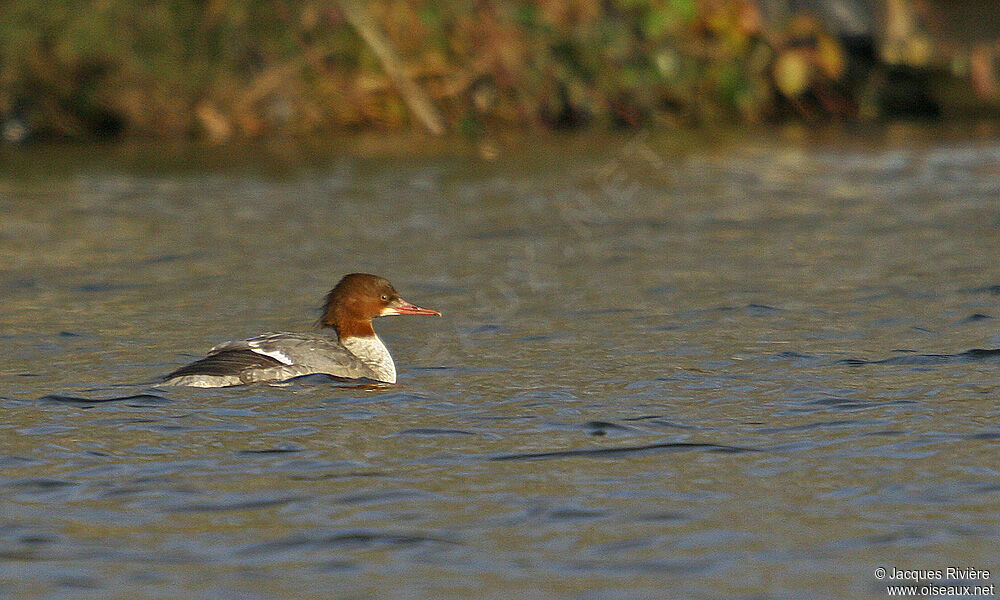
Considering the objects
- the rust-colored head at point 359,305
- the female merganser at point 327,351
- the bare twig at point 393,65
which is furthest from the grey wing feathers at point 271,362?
the bare twig at point 393,65

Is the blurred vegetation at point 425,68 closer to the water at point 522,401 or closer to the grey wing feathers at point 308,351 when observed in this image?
the water at point 522,401

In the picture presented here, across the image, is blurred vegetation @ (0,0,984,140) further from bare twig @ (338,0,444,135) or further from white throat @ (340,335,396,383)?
white throat @ (340,335,396,383)

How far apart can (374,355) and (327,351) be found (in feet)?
0.90

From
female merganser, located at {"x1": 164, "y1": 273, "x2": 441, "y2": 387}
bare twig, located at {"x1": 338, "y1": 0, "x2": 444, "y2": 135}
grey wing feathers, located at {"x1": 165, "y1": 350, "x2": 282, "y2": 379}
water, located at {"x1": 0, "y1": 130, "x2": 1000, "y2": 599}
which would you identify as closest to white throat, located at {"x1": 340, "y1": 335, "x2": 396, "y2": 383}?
female merganser, located at {"x1": 164, "y1": 273, "x2": 441, "y2": 387}

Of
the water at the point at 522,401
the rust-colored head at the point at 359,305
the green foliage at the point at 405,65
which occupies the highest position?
the green foliage at the point at 405,65

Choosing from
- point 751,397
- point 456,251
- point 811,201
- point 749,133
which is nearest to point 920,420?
point 751,397

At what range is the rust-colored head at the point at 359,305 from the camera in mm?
9070

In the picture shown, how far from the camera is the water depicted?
5.53 m

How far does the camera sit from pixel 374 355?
8.77m

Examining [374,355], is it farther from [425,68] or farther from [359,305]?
[425,68]

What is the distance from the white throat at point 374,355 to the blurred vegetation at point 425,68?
1104cm

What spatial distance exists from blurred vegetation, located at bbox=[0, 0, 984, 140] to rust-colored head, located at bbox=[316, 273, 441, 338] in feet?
35.4

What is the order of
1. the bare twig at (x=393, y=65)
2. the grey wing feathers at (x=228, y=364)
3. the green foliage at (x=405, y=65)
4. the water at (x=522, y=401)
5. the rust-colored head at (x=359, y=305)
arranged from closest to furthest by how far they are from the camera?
the water at (x=522, y=401), the grey wing feathers at (x=228, y=364), the rust-colored head at (x=359, y=305), the bare twig at (x=393, y=65), the green foliage at (x=405, y=65)

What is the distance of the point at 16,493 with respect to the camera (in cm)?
637
